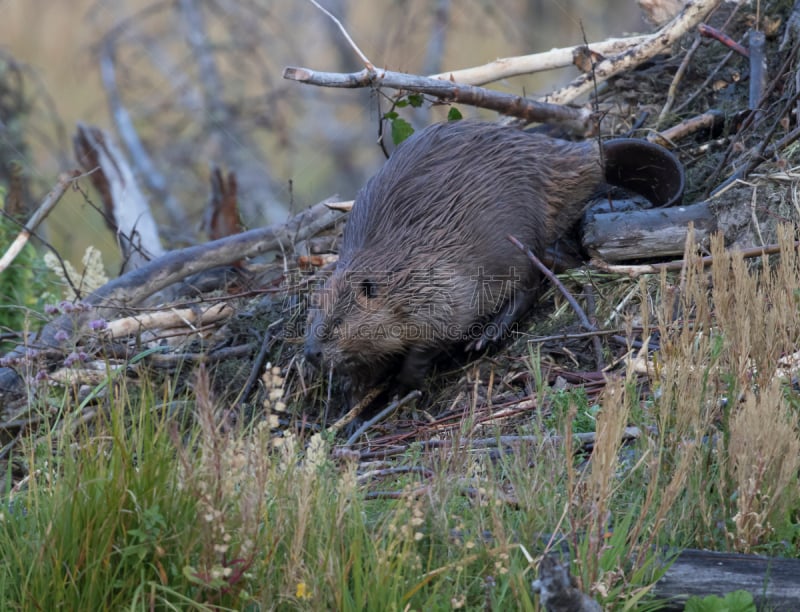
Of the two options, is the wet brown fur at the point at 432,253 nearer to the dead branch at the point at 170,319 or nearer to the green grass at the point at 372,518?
the dead branch at the point at 170,319

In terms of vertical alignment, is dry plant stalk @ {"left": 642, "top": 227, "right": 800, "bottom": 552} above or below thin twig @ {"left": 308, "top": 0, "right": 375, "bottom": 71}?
below

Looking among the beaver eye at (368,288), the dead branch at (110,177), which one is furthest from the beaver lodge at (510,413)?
the dead branch at (110,177)

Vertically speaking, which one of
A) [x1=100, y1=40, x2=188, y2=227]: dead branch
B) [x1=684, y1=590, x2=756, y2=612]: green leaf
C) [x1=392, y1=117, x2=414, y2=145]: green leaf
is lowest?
[x1=684, y1=590, x2=756, y2=612]: green leaf

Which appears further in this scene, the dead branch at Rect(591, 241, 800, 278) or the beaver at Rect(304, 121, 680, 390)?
the beaver at Rect(304, 121, 680, 390)

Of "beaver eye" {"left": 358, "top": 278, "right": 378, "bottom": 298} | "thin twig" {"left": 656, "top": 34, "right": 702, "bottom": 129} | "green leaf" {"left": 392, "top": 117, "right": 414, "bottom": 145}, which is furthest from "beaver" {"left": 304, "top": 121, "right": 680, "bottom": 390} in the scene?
"thin twig" {"left": 656, "top": 34, "right": 702, "bottom": 129}

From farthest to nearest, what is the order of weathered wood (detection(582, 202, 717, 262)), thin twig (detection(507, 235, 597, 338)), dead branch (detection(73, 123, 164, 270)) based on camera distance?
dead branch (detection(73, 123, 164, 270)), weathered wood (detection(582, 202, 717, 262)), thin twig (detection(507, 235, 597, 338))

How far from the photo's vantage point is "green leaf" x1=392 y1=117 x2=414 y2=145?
4.98 meters

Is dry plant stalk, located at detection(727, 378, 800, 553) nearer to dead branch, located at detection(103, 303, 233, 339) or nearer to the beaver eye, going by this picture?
the beaver eye

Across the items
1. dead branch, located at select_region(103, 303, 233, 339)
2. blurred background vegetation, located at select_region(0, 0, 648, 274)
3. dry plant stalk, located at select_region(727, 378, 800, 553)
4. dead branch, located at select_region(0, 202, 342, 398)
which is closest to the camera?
dry plant stalk, located at select_region(727, 378, 800, 553)

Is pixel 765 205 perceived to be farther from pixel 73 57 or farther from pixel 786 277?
pixel 73 57

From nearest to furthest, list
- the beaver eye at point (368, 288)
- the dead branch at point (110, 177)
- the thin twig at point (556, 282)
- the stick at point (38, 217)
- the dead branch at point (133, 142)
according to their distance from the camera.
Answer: the thin twig at point (556, 282) → the beaver eye at point (368, 288) → the stick at point (38, 217) → the dead branch at point (110, 177) → the dead branch at point (133, 142)

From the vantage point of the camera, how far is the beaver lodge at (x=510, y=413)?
2.36 m

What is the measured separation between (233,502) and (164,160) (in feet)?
29.5

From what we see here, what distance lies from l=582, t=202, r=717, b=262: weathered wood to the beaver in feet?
0.97
